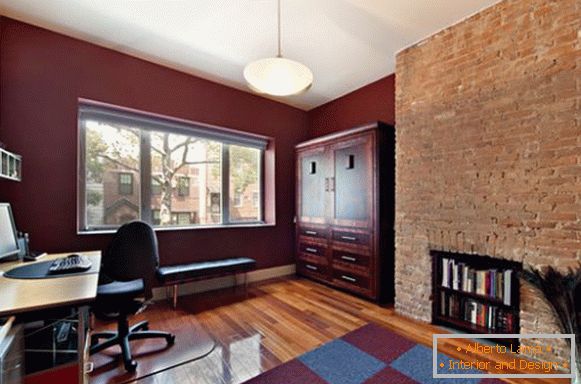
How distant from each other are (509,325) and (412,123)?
2.02m

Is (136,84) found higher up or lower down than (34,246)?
higher up

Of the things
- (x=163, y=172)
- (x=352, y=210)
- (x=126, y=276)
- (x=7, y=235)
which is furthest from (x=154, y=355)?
(x=352, y=210)

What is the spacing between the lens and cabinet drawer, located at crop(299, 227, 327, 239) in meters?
3.73

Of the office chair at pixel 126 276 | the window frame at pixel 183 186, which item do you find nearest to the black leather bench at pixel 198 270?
the office chair at pixel 126 276

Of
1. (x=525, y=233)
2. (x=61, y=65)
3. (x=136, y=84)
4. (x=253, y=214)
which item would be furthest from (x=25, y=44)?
(x=525, y=233)

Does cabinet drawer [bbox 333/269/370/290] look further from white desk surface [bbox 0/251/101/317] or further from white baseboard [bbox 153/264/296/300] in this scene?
white desk surface [bbox 0/251/101/317]

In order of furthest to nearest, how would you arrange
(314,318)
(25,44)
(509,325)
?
(314,318)
(25,44)
(509,325)

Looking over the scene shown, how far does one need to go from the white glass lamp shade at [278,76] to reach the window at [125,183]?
208cm

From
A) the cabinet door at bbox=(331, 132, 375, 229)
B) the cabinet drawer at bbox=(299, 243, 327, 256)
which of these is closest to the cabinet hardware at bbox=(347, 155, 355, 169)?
the cabinet door at bbox=(331, 132, 375, 229)

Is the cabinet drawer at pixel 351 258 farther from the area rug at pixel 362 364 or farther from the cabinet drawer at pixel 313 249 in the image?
the area rug at pixel 362 364

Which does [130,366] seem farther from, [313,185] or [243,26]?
[243,26]

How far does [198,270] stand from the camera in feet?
10.3

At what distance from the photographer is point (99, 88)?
283 centimetres

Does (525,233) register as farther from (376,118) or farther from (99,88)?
(99,88)
